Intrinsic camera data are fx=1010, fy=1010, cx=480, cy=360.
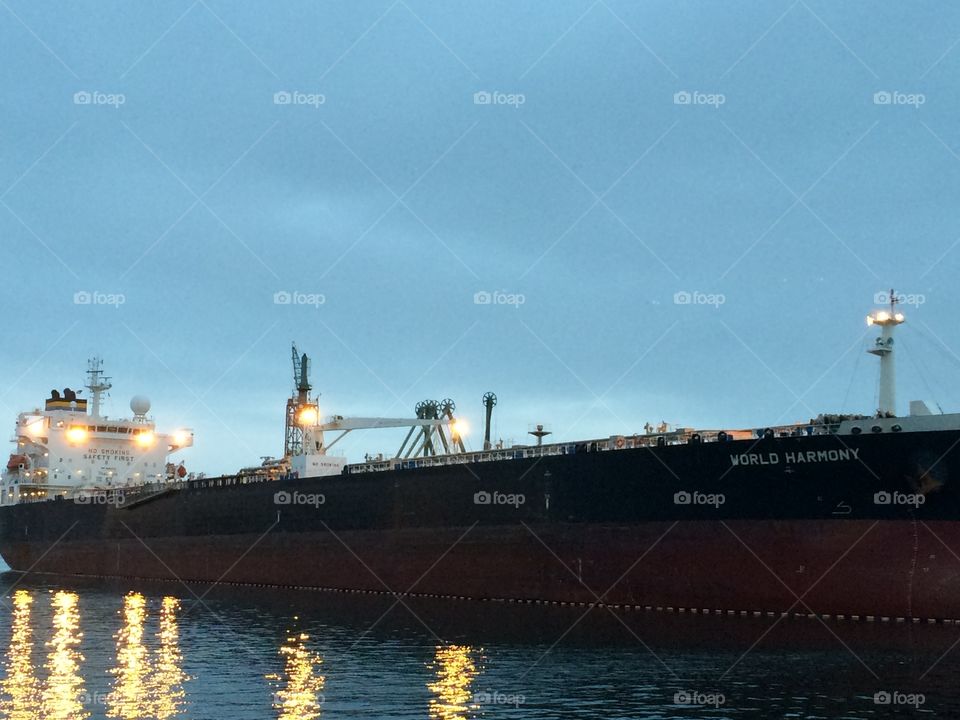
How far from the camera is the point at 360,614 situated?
2823cm

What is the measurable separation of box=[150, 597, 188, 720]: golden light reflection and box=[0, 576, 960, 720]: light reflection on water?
52 mm

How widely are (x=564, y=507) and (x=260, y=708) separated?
13711mm

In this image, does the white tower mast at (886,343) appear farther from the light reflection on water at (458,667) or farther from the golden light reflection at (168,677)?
the golden light reflection at (168,677)

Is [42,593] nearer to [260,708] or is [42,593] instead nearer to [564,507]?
[564,507]

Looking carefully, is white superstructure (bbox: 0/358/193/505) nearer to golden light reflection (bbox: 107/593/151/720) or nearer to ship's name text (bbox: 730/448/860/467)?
golden light reflection (bbox: 107/593/151/720)

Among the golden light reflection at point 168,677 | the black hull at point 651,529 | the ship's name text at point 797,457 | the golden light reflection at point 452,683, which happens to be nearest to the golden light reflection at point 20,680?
the golden light reflection at point 168,677

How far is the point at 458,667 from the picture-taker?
19672 millimetres

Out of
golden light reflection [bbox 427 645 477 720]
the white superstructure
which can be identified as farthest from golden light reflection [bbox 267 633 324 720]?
the white superstructure

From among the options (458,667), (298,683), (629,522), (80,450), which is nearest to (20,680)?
(298,683)

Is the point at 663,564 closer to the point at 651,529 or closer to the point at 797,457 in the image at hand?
the point at 651,529

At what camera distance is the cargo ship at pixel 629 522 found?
23.5 meters

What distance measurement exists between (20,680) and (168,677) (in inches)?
106

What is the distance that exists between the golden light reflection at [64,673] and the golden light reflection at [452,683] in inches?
220

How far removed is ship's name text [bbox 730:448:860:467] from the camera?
2414 cm
